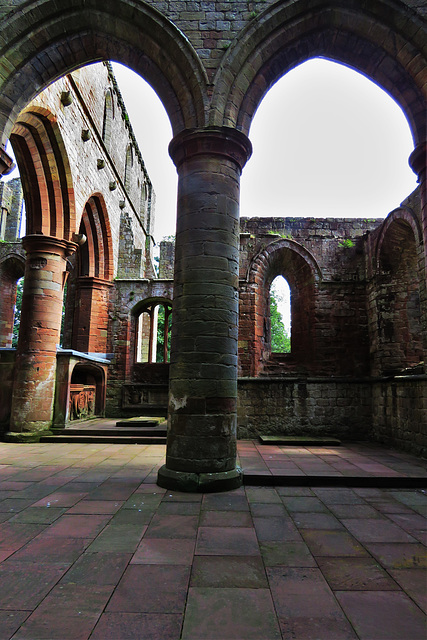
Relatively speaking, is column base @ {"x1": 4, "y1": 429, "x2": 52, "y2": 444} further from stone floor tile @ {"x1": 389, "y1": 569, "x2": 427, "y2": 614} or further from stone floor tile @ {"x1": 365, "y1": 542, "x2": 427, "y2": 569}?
stone floor tile @ {"x1": 389, "y1": 569, "x2": 427, "y2": 614}

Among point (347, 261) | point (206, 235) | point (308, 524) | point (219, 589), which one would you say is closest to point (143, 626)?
point (219, 589)

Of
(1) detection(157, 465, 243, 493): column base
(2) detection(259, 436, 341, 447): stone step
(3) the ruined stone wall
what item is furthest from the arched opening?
(1) detection(157, 465, 243, 493): column base

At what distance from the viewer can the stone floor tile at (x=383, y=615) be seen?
175 cm

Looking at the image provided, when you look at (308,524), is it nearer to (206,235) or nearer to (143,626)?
(143,626)

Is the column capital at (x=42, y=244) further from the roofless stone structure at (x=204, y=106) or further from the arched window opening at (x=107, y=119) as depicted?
the arched window opening at (x=107, y=119)

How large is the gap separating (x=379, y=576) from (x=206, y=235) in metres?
3.66

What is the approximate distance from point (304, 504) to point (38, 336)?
6.47 meters

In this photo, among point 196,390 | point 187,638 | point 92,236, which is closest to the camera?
point 187,638

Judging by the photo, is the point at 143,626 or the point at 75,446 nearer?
the point at 143,626

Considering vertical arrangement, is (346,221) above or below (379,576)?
above

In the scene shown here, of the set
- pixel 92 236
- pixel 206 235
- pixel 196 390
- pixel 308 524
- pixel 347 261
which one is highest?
pixel 92 236

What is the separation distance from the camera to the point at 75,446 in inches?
275

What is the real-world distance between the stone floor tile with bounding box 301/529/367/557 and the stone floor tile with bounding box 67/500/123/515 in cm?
172

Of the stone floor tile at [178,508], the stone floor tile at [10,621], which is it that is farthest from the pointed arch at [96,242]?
the stone floor tile at [10,621]
